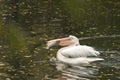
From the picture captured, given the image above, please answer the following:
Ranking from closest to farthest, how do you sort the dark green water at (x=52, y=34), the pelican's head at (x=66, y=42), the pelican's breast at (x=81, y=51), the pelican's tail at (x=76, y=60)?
the dark green water at (x=52, y=34) → the pelican's tail at (x=76, y=60) → the pelican's breast at (x=81, y=51) → the pelican's head at (x=66, y=42)

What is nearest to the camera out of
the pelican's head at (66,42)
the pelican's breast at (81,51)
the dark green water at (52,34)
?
the dark green water at (52,34)

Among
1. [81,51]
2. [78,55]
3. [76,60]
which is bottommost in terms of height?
[76,60]

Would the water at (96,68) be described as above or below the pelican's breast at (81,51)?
below

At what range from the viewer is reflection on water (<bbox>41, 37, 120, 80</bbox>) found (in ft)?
37.3

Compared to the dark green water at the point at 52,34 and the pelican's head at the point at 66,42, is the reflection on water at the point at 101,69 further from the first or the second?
the pelican's head at the point at 66,42

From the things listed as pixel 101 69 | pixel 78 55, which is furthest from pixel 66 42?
pixel 101 69

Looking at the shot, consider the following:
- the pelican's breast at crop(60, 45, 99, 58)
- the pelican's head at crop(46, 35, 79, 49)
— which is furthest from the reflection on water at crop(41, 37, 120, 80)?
the pelican's head at crop(46, 35, 79, 49)

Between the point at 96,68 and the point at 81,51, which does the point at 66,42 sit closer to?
the point at 81,51

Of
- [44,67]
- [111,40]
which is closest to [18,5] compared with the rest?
[111,40]

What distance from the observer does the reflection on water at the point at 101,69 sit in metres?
11.4

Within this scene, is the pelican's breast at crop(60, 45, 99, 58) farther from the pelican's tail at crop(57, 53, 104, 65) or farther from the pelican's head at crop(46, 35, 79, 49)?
the pelican's head at crop(46, 35, 79, 49)

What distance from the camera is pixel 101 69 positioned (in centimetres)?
1195

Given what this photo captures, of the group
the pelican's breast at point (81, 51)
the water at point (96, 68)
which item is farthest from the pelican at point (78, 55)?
the water at point (96, 68)

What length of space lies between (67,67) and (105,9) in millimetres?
6767
